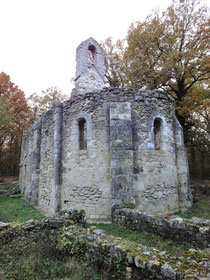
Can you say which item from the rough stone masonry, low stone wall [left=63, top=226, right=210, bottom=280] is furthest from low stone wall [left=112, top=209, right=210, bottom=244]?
low stone wall [left=63, top=226, right=210, bottom=280]

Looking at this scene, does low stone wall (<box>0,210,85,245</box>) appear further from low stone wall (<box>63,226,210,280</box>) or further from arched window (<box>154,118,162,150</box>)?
arched window (<box>154,118,162,150</box>)

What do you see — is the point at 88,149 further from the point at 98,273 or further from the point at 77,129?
the point at 98,273

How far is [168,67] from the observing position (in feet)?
45.3

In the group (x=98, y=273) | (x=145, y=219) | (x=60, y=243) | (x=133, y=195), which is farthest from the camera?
(x=133, y=195)

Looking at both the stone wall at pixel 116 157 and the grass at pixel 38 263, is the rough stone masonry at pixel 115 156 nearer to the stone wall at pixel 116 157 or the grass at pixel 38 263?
the stone wall at pixel 116 157

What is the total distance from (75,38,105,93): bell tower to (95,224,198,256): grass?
9.36m

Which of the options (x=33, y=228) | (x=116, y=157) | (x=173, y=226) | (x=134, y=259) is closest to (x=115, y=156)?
(x=116, y=157)

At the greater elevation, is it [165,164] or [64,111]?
[64,111]

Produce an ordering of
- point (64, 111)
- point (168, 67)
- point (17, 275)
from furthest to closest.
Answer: point (168, 67) → point (64, 111) → point (17, 275)

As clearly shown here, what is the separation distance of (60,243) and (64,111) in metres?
6.56

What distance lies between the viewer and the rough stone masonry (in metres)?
7.71

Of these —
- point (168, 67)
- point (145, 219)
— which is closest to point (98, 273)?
point (145, 219)

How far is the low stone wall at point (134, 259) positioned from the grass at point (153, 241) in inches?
45.9

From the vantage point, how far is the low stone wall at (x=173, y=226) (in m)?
4.77
